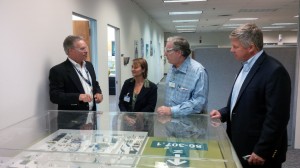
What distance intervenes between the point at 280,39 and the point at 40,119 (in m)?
17.1

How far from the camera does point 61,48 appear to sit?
292 cm

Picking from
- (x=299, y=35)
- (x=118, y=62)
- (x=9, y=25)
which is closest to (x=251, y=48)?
(x=9, y=25)

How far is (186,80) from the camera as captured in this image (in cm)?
216

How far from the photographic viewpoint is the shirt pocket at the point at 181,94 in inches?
85.0

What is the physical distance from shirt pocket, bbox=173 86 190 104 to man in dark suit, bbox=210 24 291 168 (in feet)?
1.20

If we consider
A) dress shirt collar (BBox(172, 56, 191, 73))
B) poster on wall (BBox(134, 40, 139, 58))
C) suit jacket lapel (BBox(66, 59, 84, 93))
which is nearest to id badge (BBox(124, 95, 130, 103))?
suit jacket lapel (BBox(66, 59, 84, 93))

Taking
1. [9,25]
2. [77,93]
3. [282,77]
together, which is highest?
[9,25]

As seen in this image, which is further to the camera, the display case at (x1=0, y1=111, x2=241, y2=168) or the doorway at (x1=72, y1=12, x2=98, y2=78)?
the doorway at (x1=72, y1=12, x2=98, y2=78)

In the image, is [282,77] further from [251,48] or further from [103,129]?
[103,129]

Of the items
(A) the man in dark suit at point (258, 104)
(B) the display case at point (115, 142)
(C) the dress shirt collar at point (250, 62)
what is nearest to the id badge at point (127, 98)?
(B) the display case at point (115, 142)

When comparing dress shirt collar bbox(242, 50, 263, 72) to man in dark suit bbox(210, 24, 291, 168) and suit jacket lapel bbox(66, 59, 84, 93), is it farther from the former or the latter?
suit jacket lapel bbox(66, 59, 84, 93)

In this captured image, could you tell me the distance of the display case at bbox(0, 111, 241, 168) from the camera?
1.24 metres

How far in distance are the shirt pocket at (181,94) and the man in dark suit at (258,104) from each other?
366 mm

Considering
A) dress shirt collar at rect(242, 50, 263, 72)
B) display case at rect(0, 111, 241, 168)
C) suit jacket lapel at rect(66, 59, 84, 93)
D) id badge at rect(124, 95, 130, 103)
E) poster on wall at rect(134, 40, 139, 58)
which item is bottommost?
display case at rect(0, 111, 241, 168)
